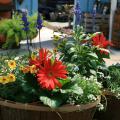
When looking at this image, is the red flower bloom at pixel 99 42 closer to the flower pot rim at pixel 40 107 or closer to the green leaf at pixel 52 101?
the flower pot rim at pixel 40 107

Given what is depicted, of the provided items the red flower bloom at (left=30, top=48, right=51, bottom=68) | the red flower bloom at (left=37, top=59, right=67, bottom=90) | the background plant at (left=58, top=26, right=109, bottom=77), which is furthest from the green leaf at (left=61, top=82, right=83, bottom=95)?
the background plant at (left=58, top=26, right=109, bottom=77)

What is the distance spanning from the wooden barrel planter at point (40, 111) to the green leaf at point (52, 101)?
0.05 metres

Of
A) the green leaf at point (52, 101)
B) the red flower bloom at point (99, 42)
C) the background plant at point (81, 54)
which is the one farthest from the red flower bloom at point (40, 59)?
the red flower bloom at point (99, 42)

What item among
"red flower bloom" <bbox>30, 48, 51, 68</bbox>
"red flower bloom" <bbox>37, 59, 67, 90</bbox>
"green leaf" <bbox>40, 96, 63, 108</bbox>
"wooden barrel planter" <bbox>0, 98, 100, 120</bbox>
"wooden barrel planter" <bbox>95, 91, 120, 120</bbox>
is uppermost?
"red flower bloom" <bbox>30, 48, 51, 68</bbox>

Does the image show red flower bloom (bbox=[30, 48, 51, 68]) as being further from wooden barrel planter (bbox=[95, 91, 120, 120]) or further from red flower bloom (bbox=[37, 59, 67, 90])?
wooden barrel planter (bbox=[95, 91, 120, 120])

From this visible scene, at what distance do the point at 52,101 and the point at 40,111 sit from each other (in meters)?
0.13

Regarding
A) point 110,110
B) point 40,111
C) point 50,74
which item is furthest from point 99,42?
point 40,111

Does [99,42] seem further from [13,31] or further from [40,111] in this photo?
[13,31]

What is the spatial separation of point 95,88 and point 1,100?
0.79 m

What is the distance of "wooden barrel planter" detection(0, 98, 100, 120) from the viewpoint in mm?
3039

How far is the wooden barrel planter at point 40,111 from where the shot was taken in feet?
9.97

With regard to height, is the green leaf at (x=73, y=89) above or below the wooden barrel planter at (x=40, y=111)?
above

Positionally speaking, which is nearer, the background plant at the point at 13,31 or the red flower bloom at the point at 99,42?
the red flower bloom at the point at 99,42

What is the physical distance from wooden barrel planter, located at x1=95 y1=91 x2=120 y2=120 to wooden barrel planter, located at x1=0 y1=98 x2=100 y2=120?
2.03 feet
